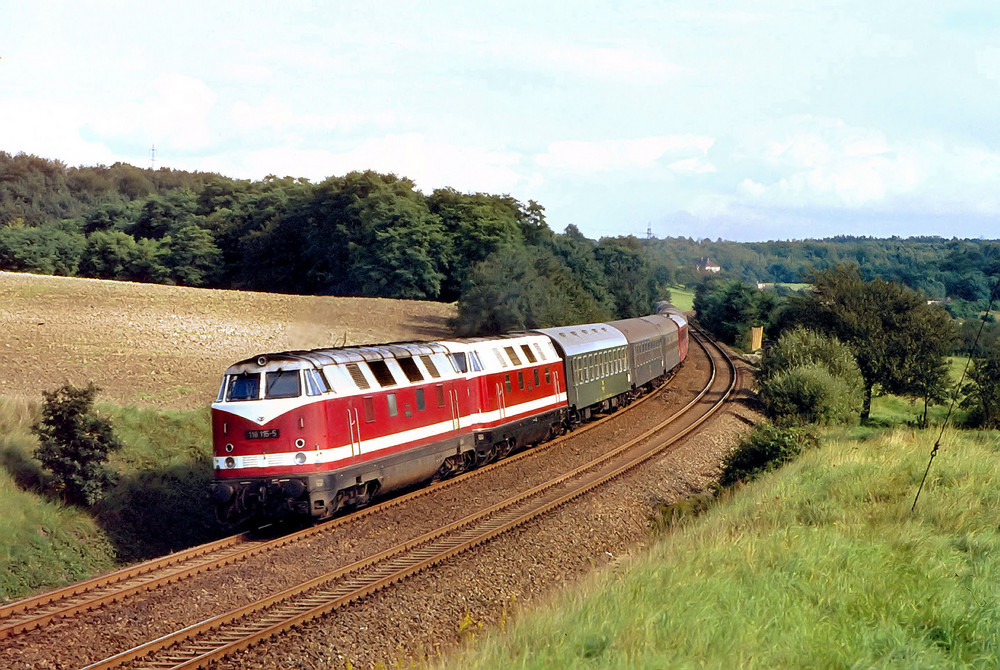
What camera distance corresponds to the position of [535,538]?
50.1ft

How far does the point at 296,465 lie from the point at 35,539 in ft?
15.6

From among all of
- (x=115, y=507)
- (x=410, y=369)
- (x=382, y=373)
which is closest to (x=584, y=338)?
(x=410, y=369)

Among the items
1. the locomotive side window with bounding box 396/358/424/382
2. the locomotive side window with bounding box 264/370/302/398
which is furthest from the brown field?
the locomotive side window with bounding box 264/370/302/398

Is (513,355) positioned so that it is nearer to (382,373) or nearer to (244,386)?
(382,373)

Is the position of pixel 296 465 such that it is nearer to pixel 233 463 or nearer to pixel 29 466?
pixel 233 463

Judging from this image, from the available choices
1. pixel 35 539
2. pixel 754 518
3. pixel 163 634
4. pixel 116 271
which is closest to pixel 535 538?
pixel 754 518

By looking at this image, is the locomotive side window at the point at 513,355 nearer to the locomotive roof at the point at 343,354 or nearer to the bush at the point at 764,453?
the locomotive roof at the point at 343,354

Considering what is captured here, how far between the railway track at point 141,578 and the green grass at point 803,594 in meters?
5.40

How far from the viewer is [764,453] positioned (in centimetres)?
2119

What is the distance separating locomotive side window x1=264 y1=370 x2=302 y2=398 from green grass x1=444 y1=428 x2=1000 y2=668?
6.65 meters

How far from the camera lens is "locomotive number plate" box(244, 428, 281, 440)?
15367mm

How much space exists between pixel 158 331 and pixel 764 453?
26.5 meters

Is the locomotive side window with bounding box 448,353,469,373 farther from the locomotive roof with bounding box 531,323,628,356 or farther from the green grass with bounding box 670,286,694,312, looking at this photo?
the green grass with bounding box 670,286,694,312

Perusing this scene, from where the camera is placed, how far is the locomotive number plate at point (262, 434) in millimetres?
15367
